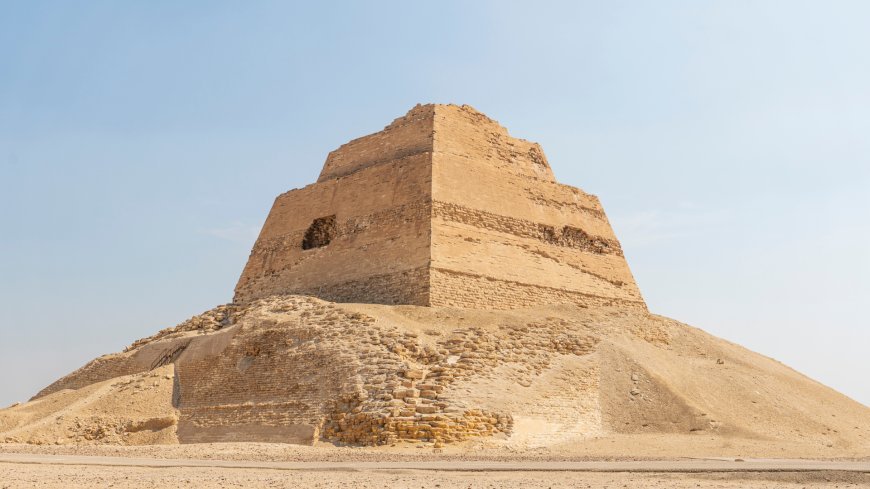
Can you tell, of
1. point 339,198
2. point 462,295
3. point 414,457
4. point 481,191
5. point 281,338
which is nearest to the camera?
point 414,457

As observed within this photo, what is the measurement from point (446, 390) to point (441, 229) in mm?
6127

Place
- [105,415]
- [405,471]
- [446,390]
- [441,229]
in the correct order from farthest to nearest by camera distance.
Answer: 1. [441,229]
2. [105,415]
3. [446,390]
4. [405,471]

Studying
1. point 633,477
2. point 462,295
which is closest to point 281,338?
point 462,295

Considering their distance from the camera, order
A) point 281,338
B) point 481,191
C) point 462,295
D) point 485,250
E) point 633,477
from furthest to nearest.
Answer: point 481,191 → point 485,250 → point 462,295 → point 281,338 → point 633,477

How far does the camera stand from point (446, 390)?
12.6 meters

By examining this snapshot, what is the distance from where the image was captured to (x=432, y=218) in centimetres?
1814

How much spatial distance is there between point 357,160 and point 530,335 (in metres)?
8.80

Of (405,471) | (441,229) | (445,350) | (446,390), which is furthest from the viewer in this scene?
(441,229)

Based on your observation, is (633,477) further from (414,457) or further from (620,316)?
(620,316)

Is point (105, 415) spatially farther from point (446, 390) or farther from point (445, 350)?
point (446, 390)

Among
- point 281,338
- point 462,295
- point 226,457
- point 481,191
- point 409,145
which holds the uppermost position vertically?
point 409,145

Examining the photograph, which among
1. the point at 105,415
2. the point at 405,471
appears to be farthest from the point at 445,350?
the point at 105,415

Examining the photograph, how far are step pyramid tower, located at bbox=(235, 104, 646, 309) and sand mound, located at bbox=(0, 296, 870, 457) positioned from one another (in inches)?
61.8

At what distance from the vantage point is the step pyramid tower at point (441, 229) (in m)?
17.8
